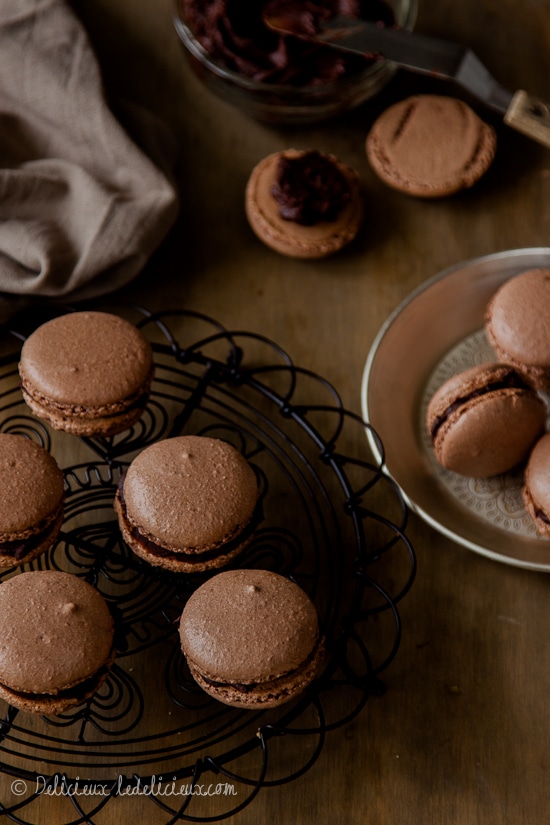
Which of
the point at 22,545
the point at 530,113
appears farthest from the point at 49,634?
the point at 530,113

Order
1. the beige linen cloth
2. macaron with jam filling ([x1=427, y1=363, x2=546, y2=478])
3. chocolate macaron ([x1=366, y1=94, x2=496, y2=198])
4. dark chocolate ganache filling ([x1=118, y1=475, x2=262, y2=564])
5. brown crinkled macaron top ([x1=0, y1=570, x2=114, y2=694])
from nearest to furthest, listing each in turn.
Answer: brown crinkled macaron top ([x1=0, y1=570, x2=114, y2=694]) < dark chocolate ganache filling ([x1=118, y1=475, x2=262, y2=564]) < macaron with jam filling ([x1=427, y1=363, x2=546, y2=478]) < the beige linen cloth < chocolate macaron ([x1=366, y1=94, x2=496, y2=198])

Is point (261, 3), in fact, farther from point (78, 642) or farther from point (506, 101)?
point (78, 642)

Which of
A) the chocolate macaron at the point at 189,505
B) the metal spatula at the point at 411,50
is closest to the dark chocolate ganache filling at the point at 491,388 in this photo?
the chocolate macaron at the point at 189,505

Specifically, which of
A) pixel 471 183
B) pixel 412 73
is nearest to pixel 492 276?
pixel 471 183

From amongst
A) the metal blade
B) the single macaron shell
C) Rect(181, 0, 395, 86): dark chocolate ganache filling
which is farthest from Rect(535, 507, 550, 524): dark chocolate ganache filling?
Rect(181, 0, 395, 86): dark chocolate ganache filling

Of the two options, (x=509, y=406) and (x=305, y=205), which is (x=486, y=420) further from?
(x=305, y=205)

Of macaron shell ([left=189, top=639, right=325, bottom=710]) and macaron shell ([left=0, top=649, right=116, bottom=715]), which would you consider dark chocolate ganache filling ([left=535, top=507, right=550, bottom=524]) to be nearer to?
macaron shell ([left=189, top=639, right=325, bottom=710])
